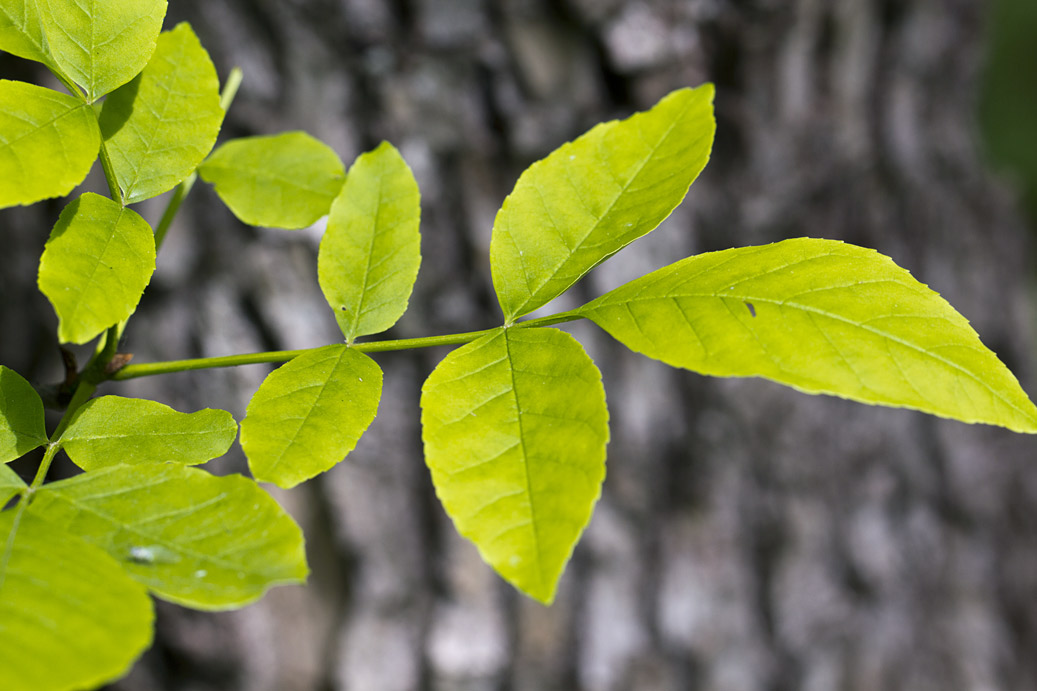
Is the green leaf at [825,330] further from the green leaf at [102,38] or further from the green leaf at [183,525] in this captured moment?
the green leaf at [102,38]

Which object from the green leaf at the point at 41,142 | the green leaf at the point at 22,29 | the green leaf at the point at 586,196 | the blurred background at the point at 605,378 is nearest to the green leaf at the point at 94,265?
the green leaf at the point at 41,142

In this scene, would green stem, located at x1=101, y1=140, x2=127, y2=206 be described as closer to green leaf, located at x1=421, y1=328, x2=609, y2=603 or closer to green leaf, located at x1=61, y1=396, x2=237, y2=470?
green leaf, located at x1=61, y1=396, x2=237, y2=470

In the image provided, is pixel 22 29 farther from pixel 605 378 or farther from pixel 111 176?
pixel 605 378

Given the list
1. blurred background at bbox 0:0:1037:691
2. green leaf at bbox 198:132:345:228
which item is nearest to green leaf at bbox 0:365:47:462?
green leaf at bbox 198:132:345:228

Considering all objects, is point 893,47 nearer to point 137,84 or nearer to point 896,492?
point 896,492

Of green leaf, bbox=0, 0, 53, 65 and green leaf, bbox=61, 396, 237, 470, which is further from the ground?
green leaf, bbox=0, 0, 53, 65

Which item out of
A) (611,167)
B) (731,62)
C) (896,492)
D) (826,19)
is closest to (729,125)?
(731,62)
